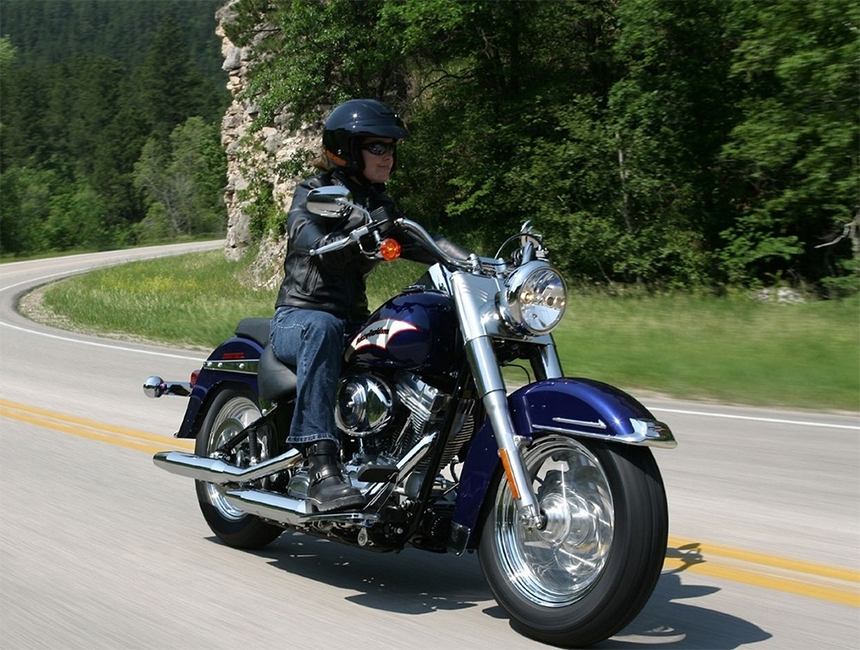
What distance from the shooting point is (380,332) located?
4.62m

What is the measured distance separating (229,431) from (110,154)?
117 meters

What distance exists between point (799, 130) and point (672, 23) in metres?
5.05

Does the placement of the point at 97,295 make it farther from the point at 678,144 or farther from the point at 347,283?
the point at 347,283

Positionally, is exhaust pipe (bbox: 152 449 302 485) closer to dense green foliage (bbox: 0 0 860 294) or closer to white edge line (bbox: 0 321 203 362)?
white edge line (bbox: 0 321 203 362)

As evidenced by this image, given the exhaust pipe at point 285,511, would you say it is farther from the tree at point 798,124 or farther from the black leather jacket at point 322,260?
the tree at point 798,124

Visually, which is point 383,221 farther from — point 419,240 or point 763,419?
point 763,419

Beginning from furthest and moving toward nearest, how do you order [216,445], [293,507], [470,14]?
[470,14]
[216,445]
[293,507]

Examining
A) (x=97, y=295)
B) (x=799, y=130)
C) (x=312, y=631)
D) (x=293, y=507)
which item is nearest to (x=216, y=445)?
(x=293, y=507)

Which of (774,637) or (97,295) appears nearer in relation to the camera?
(774,637)

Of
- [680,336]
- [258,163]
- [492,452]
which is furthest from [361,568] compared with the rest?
[258,163]

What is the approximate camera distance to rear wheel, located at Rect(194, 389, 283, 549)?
18.5 ft

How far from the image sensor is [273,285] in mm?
32875

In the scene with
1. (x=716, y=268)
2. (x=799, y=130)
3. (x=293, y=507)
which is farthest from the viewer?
(x=716, y=268)

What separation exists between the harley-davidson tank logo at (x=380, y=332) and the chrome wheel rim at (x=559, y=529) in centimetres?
74
